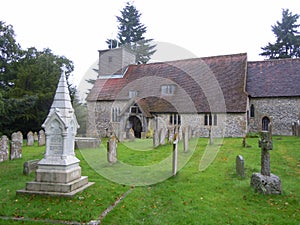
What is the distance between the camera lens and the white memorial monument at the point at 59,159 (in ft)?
20.3

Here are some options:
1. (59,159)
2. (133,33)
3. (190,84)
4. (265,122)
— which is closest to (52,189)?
(59,159)

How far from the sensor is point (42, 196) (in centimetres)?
601

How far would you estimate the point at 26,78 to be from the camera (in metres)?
26.7

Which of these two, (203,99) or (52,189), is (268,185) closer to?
(52,189)

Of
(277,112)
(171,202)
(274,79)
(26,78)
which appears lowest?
(171,202)

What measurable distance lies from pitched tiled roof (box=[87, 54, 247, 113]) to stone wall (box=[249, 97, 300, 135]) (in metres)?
2.81

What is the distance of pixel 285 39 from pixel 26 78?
38.1 metres

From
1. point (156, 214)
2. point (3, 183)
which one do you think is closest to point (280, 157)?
point (156, 214)

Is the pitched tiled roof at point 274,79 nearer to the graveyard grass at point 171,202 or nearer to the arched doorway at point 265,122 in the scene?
the arched doorway at point 265,122

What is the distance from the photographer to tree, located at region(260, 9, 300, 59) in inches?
1502

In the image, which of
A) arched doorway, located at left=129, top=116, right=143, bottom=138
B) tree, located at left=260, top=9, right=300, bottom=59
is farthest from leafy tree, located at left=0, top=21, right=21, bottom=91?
tree, located at left=260, top=9, right=300, bottom=59

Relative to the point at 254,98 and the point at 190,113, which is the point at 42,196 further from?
the point at 254,98

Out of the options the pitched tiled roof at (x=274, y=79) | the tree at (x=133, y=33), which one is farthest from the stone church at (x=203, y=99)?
the tree at (x=133, y=33)

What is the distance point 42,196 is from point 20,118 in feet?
74.4
